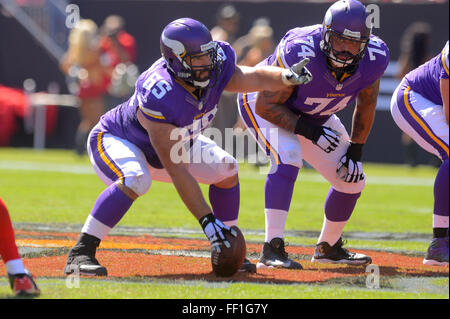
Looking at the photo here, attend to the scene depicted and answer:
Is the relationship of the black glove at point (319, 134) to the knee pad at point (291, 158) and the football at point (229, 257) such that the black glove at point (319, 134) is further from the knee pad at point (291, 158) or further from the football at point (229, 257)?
the football at point (229, 257)

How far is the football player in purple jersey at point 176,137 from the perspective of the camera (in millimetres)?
5191

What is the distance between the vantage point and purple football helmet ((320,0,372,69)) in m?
5.71

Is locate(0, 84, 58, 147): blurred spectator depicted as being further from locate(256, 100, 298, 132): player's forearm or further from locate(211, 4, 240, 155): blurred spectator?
locate(256, 100, 298, 132): player's forearm

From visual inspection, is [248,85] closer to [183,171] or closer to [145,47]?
[183,171]

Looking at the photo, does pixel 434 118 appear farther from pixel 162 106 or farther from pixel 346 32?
pixel 162 106

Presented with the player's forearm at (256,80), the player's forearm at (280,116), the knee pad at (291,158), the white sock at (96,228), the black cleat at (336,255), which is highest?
the player's forearm at (256,80)

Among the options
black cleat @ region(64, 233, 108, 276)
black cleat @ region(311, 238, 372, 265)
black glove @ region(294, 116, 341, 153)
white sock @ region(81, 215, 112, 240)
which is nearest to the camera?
black cleat @ region(64, 233, 108, 276)

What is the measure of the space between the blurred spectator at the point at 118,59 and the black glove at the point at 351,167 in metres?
10.2

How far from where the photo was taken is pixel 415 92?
6.43 metres

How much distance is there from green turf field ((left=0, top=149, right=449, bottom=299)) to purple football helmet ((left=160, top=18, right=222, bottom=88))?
1.20 m

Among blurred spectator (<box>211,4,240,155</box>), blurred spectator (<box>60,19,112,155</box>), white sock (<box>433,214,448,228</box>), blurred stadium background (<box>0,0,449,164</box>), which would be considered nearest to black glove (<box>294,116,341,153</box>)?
white sock (<box>433,214,448,228</box>)

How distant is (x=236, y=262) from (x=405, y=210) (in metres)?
5.12

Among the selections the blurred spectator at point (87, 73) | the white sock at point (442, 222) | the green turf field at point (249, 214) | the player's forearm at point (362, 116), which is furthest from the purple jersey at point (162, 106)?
the blurred spectator at point (87, 73)

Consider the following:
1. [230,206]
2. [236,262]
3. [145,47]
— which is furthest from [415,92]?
[145,47]
